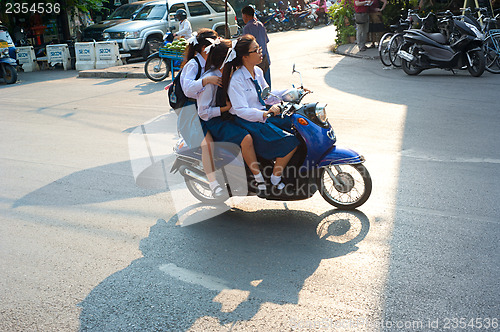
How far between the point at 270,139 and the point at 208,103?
71 centimetres

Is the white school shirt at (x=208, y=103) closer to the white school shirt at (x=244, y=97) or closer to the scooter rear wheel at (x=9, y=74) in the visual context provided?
the white school shirt at (x=244, y=97)

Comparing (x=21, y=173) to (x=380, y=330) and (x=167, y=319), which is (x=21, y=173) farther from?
(x=380, y=330)

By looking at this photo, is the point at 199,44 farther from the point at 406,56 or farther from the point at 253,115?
the point at 406,56

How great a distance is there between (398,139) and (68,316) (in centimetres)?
544

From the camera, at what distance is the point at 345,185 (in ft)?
16.9

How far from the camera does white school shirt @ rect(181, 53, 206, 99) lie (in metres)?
5.09

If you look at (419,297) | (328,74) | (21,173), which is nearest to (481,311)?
(419,297)

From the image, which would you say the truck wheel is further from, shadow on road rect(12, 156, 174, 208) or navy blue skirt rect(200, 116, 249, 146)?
navy blue skirt rect(200, 116, 249, 146)

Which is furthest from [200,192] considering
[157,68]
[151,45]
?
[151,45]

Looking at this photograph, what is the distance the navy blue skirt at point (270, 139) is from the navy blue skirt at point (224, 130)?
79 mm

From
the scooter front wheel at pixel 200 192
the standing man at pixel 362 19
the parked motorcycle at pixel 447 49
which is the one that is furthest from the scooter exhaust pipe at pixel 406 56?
the scooter front wheel at pixel 200 192

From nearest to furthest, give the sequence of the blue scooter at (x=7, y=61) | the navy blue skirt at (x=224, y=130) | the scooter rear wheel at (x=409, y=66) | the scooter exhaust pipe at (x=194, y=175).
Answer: the navy blue skirt at (x=224, y=130) < the scooter exhaust pipe at (x=194, y=175) < the scooter rear wheel at (x=409, y=66) < the blue scooter at (x=7, y=61)

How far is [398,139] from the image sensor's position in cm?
773

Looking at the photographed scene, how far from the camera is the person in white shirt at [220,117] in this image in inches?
195
